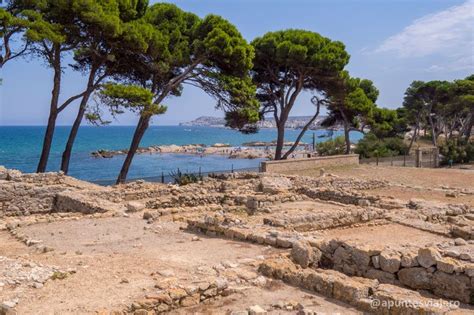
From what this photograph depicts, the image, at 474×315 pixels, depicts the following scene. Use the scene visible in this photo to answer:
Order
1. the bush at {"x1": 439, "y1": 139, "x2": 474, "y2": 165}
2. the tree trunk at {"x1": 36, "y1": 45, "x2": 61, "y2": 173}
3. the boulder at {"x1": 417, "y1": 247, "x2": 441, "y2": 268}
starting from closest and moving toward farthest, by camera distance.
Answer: the boulder at {"x1": 417, "y1": 247, "x2": 441, "y2": 268}, the tree trunk at {"x1": 36, "y1": 45, "x2": 61, "y2": 173}, the bush at {"x1": 439, "y1": 139, "x2": 474, "y2": 165}

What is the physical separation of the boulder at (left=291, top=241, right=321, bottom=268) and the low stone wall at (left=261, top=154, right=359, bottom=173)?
17.8 meters

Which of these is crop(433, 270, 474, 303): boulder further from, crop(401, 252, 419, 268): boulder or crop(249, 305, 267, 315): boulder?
crop(249, 305, 267, 315): boulder

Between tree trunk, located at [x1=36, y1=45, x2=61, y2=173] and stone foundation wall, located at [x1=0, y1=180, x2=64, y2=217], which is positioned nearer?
stone foundation wall, located at [x1=0, y1=180, x2=64, y2=217]

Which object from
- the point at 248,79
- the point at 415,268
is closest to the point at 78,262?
the point at 415,268

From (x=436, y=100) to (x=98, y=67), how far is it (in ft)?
122

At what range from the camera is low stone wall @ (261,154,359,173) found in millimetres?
26047

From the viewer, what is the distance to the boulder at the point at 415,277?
6.50 meters

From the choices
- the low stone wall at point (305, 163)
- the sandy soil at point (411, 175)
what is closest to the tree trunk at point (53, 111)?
the low stone wall at point (305, 163)

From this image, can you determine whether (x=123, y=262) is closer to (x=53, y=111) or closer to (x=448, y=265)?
(x=448, y=265)

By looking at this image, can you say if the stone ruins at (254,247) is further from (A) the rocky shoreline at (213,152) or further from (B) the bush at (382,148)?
(A) the rocky shoreline at (213,152)

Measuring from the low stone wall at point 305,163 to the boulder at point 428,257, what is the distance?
62.6ft

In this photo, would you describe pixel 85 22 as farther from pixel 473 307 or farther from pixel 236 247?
pixel 473 307

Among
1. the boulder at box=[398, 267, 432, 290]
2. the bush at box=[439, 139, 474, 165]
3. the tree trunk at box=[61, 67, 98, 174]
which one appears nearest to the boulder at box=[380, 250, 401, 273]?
the boulder at box=[398, 267, 432, 290]

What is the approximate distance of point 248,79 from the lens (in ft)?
84.7
